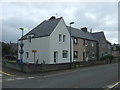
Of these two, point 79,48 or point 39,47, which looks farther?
point 79,48

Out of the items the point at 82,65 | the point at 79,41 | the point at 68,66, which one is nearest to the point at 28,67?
the point at 68,66

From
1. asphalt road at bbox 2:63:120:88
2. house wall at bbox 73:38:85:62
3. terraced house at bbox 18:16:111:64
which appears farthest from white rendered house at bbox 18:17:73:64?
asphalt road at bbox 2:63:120:88

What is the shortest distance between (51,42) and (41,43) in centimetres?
212

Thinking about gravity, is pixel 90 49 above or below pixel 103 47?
below

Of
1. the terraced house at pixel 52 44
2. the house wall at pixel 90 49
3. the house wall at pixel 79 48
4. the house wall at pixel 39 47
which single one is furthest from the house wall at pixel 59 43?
the house wall at pixel 90 49

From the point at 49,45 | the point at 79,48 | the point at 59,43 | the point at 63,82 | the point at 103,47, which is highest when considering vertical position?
the point at 59,43

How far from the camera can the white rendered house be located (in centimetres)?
2488

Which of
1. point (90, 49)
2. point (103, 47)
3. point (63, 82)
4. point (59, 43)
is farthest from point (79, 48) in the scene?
point (63, 82)

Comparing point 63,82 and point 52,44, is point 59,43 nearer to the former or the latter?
point 52,44

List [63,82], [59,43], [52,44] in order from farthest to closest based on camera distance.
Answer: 1. [59,43]
2. [52,44]
3. [63,82]

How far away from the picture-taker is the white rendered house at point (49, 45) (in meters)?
24.9

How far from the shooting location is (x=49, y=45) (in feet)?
80.5

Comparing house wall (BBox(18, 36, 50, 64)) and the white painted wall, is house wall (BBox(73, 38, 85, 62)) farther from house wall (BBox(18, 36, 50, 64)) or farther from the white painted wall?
house wall (BBox(18, 36, 50, 64))

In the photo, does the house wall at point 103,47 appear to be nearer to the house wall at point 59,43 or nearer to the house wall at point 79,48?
A: the house wall at point 79,48
